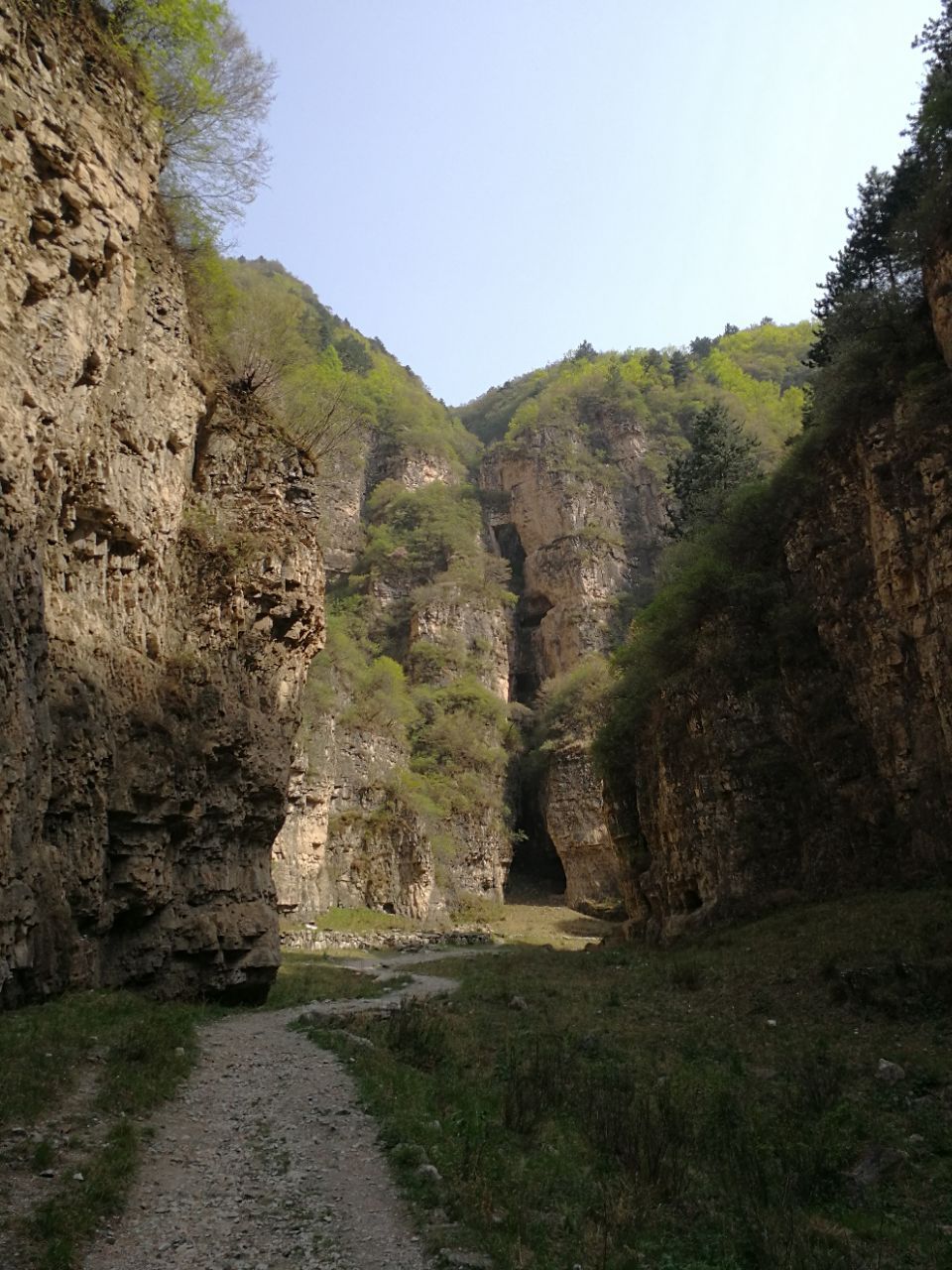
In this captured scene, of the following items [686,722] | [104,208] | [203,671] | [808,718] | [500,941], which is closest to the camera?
[104,208]

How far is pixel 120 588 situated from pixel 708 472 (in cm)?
2771

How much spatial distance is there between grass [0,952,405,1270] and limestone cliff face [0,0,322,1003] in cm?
90

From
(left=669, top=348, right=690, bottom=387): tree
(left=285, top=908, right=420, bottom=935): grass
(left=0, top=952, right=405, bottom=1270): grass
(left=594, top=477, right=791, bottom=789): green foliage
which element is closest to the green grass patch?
(left=0, top=952, right=405, bottom=1270): grass

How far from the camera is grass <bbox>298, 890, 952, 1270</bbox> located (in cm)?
586

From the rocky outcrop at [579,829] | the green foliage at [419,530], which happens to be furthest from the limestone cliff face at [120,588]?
the green foliage at [419,530]

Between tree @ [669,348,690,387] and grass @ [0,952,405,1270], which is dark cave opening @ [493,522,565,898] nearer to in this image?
grass @ [0,952,405,1270]

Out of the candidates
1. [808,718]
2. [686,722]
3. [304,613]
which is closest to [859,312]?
[808,718]

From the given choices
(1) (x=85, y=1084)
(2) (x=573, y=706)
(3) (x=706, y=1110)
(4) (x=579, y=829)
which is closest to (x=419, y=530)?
(2) (x=573, y=706)

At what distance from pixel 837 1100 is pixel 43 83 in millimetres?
16834

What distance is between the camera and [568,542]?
227ft

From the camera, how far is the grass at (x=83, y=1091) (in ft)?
17.7

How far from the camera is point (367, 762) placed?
152 feet

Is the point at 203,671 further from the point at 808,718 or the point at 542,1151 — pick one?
the point at 808,718

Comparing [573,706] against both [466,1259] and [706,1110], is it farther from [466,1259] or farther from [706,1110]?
[466,1259]
